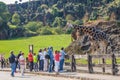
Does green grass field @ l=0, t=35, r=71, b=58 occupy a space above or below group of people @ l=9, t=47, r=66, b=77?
above

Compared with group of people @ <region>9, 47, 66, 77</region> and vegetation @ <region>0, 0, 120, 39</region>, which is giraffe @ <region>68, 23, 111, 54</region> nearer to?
group of people @ <region>9, 47, 66, 77</region>

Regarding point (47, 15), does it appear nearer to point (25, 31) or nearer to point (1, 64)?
point (25, 31)

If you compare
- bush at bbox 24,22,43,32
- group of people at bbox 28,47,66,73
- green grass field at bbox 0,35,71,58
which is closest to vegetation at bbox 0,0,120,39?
bush at bbox 24,22,43,32

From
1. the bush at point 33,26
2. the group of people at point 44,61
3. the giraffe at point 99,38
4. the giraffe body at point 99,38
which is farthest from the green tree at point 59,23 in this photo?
the group of people at point 44,61

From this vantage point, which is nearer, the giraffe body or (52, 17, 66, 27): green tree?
the giraffe body

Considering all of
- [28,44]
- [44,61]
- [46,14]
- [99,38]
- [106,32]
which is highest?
[46,14]

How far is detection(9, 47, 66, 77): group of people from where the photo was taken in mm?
30391

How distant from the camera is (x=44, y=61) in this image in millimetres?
32719

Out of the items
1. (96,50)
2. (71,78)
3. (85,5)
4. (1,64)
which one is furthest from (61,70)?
(85,5)

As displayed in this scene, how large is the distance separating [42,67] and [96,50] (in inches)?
360

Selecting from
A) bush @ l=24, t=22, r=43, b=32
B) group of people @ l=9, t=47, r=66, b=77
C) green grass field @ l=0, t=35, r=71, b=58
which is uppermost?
A: bush @ l=24, t=22, r=43, b=32

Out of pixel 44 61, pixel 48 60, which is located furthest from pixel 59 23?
pixel 48 60

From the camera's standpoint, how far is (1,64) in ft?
144

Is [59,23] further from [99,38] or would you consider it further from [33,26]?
[99,38]
